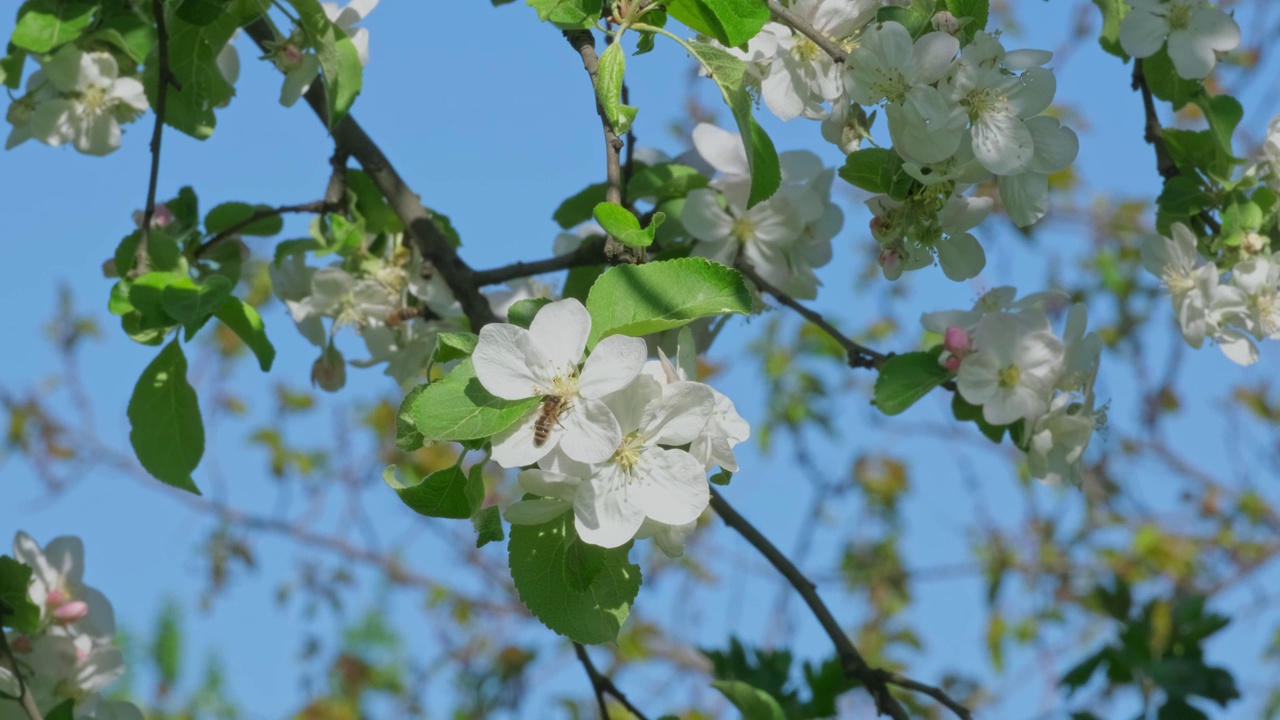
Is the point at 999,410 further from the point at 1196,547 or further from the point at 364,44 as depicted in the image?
the point at 1196,547

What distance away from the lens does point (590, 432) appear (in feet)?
2.89

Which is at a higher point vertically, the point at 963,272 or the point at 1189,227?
the point at 1189,227

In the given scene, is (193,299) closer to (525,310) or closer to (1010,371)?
(525,310)

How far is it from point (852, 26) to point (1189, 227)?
0.69 m

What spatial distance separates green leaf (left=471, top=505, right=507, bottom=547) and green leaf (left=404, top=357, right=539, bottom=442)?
0.27ft

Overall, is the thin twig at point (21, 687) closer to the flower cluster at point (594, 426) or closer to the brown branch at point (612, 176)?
the flower cluster at point (594, 426)

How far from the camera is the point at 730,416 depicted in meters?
0.98

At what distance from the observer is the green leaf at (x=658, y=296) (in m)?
0.91

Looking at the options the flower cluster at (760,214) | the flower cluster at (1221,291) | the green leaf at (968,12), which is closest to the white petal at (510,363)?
the green leaf at (968,12)

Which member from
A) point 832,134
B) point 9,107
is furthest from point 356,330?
point 832,134

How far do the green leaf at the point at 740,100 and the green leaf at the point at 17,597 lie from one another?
1025 mm

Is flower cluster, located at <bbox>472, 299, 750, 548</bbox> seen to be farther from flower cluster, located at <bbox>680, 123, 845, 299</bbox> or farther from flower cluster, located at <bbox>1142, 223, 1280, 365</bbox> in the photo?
flower cluster, located at <bbox>1142, 223, 1280, 365</bbox>

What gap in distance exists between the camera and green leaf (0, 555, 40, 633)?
1509mm

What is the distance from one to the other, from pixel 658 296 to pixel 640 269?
3cm
